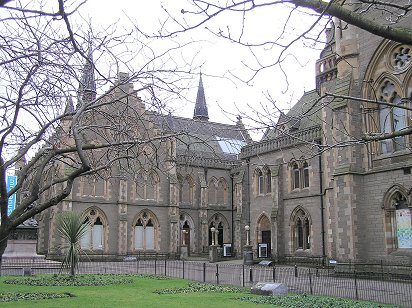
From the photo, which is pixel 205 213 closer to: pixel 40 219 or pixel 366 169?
pixel 40 219

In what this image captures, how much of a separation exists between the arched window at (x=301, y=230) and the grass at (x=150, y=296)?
15510 mm

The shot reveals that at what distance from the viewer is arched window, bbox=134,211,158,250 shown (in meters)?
43.3

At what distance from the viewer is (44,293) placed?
15531mm

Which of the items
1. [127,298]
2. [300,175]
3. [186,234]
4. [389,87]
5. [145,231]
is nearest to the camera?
[127,298]

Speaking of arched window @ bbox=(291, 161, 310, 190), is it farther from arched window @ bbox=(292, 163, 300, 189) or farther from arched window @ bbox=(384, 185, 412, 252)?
arched window @ bbox=(384, 185, 412, 252)

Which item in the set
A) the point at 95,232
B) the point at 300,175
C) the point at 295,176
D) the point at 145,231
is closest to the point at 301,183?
the point at 300,175

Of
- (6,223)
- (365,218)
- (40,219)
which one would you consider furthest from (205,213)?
(6,223)

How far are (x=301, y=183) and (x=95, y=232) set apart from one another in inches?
697

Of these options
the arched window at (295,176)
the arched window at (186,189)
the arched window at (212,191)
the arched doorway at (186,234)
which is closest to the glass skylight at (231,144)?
the arched window at (212,191)

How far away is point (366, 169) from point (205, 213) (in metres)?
27.8

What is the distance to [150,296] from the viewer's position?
15.0m

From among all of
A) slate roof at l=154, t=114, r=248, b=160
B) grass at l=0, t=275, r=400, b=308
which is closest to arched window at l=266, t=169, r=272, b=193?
grass at l=0, t=275, r=400, b=308

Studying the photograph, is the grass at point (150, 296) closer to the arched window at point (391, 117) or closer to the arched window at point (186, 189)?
the arched window at point (391, 117)

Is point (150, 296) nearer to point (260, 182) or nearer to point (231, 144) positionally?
point (231, 144)
